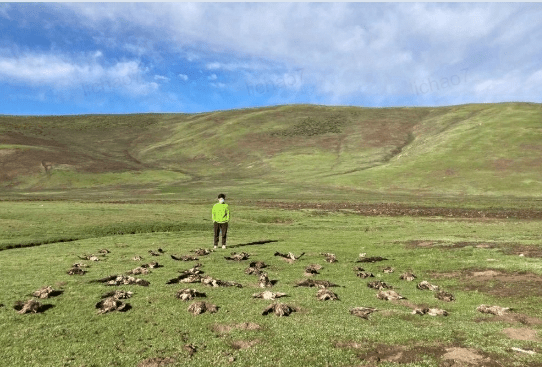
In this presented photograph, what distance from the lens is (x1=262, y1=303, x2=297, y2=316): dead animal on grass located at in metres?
12.5

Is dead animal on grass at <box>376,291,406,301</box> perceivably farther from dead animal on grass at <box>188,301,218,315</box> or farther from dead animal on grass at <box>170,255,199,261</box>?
dead animal on grass at <box>170,255,199,261</box>

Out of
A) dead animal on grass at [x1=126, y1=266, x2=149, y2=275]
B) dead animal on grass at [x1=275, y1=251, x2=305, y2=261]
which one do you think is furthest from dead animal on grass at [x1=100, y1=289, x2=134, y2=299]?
dead animal on grass at [x1=275, y1=251, x2=305, y2=261]

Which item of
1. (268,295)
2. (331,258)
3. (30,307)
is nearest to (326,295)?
(268,295)

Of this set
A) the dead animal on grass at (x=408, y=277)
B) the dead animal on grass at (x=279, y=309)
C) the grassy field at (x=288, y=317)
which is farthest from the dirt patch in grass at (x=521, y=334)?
the dead animal on grass at (x=408, y=277)

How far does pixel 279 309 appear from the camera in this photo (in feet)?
41.3

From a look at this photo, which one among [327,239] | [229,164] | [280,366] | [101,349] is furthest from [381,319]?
[229,164]

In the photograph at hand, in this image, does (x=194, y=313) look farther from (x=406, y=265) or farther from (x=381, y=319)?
(x=406, y=265)

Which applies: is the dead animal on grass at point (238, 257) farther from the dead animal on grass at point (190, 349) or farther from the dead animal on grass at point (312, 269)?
the dead animal on grass at point (190, 349)

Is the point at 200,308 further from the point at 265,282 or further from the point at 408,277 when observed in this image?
the point at 408,277

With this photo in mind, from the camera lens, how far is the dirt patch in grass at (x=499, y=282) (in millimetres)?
15797

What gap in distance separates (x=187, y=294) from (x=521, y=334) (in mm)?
10804

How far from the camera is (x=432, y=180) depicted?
10900 cm

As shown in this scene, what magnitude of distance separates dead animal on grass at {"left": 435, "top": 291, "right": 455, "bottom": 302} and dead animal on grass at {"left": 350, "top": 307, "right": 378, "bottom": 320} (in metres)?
3.68

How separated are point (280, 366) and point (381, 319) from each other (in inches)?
184
